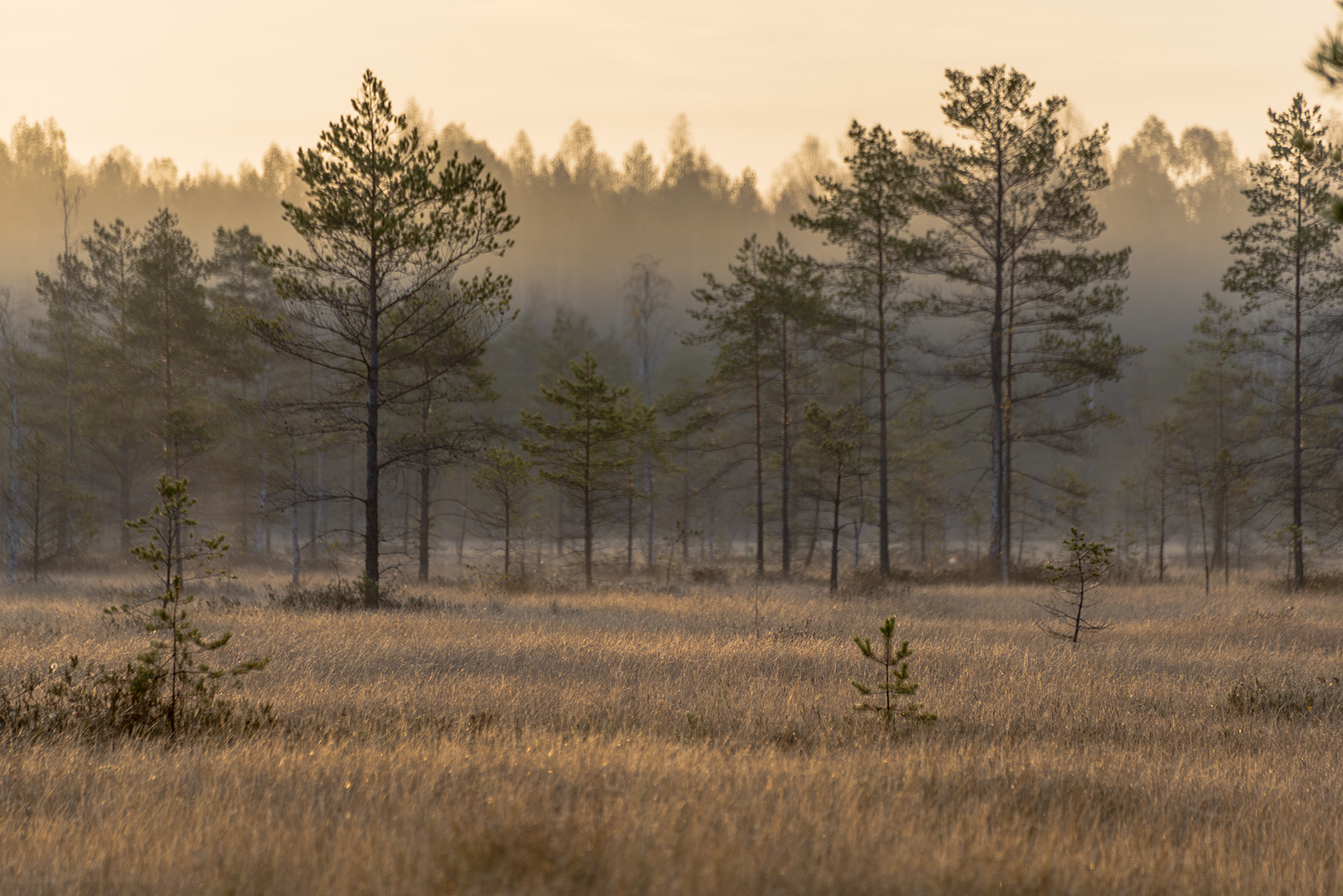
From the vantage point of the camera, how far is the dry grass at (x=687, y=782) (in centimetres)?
356

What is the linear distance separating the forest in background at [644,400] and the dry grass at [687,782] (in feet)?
27.9

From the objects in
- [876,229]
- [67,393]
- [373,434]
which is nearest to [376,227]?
[373,434]

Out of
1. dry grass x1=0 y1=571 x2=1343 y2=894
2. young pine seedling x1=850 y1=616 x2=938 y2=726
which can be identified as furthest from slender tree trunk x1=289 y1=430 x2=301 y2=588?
young pine seedling x1=850 y1=616 x2=938 y2=726

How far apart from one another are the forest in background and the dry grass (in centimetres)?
851

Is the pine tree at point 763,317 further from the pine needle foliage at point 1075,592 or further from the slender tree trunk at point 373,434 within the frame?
the slender tree trunk at point 373,434

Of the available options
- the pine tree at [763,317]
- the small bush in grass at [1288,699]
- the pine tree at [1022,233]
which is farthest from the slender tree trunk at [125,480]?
the small bush in grass at [1288,699]

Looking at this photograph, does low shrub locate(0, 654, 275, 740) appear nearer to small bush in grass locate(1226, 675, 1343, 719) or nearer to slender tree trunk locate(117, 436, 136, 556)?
small bush in grass locate(1226, 675, 1343, 719)

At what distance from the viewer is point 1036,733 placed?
6.71 metres

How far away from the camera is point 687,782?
15.5 ft

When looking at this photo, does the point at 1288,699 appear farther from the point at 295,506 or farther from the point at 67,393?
the point at 67,393

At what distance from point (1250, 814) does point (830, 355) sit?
23.2 m

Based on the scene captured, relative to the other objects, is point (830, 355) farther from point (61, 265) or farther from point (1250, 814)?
Answer: point (61, 265)

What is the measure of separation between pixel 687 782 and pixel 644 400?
3740 cm

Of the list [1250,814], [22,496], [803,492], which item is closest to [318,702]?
[1250,814]
